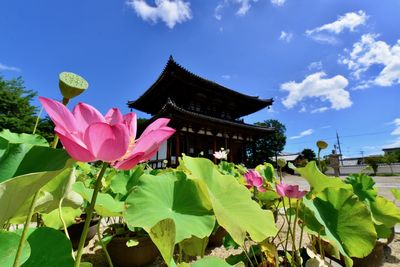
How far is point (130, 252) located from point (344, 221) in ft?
3.47

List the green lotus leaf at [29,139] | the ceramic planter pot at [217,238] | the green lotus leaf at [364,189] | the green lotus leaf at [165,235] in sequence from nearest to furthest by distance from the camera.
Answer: the green lotus leaf at [165,235], the green lotus leaf at [29,139], the green lotus leaf at [364,189], the ceramic planter pot at [217,238]

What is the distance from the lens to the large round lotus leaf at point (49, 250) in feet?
0.96

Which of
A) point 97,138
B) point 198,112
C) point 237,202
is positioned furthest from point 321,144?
point 198,112

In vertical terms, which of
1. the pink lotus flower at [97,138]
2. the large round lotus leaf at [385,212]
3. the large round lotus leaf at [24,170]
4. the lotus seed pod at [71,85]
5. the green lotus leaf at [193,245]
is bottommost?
the green lotus leaf at [193,245]

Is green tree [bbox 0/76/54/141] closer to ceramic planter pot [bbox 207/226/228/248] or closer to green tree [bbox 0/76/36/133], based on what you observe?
green tree [bbox 0/76/36/133]

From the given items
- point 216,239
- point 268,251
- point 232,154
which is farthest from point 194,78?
point 268,251

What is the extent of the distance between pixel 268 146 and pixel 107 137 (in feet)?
90.4

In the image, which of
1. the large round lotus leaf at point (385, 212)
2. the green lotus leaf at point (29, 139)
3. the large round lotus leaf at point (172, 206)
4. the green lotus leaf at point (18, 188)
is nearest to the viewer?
the green lotus leaf at point (18, 188)

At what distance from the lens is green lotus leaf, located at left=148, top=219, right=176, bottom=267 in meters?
0.34

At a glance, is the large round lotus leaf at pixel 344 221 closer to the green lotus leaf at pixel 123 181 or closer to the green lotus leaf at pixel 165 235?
the green lotus leaf at pixel 165 235

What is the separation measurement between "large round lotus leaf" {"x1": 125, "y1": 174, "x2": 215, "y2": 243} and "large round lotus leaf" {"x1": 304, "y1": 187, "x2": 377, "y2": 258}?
309 millimetres

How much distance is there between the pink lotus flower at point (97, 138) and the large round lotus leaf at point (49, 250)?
106 millimetres

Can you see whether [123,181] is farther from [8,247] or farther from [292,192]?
[8,247]

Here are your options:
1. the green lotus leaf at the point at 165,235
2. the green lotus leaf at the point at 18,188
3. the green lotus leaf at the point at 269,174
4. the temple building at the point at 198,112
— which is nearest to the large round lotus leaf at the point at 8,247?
the green lotus leaf at the point at 18,188
